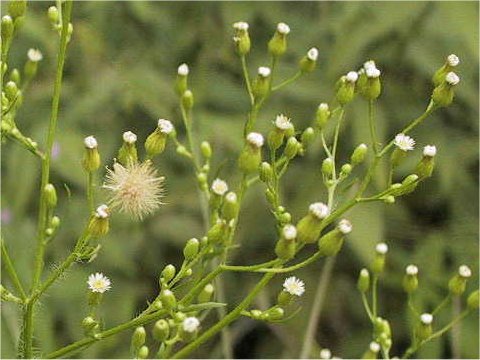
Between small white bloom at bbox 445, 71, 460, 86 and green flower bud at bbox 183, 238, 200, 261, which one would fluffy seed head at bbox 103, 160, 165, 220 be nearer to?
green flower bud at bbox 183, 238, 200, 261

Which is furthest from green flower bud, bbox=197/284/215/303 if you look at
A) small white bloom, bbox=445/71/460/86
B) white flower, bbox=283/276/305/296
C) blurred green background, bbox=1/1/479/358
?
blurred green background, bbox=1/1/479/358

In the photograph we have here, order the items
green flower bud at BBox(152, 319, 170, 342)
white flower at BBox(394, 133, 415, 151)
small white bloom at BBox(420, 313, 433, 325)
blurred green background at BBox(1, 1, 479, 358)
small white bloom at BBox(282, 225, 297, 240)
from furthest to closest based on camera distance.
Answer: blurred green background at BBox(1, 1, 479, 358) → small white bloom at BBox(420, 313, 433, 325) → white flower at BBox(394, 133, 415, 151) → green flower bud at BBox(152, 319, 170, 342) → small white bloom at BBox(282, 225, 297, 240)

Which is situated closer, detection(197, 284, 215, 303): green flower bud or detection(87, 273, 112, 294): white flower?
detection(87, 273, 112, 294): white flower

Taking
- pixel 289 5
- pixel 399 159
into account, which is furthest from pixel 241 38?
pixel 289 5

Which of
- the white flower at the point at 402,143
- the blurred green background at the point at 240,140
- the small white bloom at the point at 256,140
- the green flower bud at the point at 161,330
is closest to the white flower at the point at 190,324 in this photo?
the green flower bud at the point at 161,330

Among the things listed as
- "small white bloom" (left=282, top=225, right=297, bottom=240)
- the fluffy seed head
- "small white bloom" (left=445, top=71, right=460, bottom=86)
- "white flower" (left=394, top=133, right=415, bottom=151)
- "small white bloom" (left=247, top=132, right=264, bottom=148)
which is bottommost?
"small white bloom" (left=282, top=225, right=297, bottom=240)
